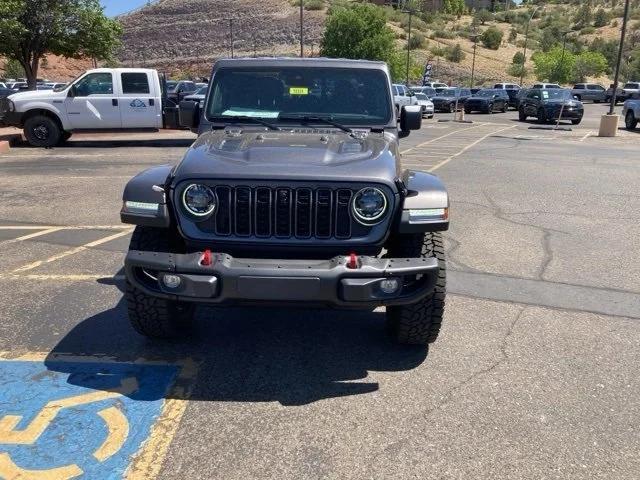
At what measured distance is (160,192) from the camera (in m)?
3.61

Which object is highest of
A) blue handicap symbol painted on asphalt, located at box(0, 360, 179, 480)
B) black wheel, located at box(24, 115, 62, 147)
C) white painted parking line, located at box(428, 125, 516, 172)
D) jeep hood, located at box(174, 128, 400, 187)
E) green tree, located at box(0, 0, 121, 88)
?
green tree, located at box(0, 0, 121, 88)

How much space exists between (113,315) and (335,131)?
212 centimetres

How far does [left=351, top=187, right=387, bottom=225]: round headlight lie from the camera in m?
3.48

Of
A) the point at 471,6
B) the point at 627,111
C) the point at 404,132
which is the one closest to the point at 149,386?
the point at 404,132

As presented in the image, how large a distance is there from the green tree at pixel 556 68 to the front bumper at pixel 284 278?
74.6 m

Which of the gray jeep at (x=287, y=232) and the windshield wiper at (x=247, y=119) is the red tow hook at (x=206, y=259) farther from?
the windshield wiper at (x=247, y=119)

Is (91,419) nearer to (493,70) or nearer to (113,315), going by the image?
(113,315)

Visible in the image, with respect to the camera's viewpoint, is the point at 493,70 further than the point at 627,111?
Yes

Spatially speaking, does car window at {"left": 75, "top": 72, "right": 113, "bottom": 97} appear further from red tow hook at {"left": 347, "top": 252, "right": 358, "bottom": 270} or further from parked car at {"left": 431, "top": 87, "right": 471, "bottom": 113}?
parked car at {"left": 431, "top": 87, "right": 471, "bottom": 113}

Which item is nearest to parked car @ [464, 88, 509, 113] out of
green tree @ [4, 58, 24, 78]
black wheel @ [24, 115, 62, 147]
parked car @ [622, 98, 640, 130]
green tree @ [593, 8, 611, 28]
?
parked car @ [622, 98, 640, 130]

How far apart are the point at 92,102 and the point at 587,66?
76398 millimetres

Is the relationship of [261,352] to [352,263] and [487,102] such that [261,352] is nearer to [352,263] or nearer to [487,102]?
[352,263]

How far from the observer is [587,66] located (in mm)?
78625

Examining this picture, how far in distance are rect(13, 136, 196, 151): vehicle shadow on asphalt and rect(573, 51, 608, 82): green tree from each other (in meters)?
68.5
